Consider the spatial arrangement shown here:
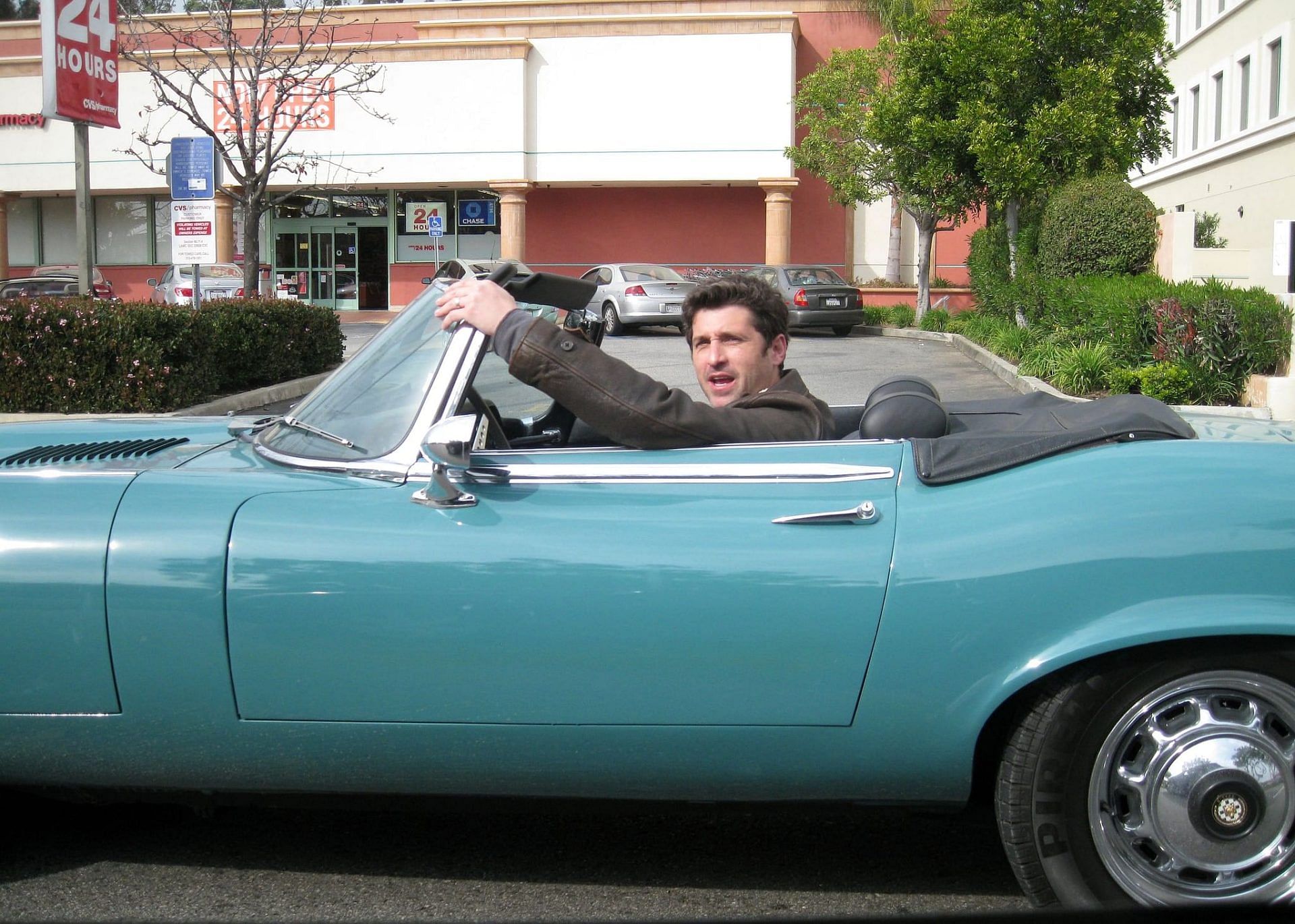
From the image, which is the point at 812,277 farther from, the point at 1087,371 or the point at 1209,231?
the point at 1087,371

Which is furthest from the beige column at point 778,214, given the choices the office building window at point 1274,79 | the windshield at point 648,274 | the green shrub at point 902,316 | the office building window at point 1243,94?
the office building window at point 1274,79

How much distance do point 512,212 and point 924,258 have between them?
35.5 ft

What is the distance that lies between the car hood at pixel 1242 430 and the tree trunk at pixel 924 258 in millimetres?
22545

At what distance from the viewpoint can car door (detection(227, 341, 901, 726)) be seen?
254cm

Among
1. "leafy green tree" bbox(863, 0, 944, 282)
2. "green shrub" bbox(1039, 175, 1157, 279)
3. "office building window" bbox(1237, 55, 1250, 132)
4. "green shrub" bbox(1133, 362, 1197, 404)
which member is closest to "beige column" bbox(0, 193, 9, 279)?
"leafy green tree" bbox(863, 0, 944, 282)

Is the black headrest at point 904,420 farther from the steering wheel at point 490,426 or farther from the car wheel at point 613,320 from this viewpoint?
the car wheel at point 613,320

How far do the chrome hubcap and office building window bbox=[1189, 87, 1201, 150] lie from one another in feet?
111

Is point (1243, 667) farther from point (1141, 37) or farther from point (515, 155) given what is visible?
point (515, 155)

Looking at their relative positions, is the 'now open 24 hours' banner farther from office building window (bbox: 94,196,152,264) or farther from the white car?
office building window (bbox: 94,196,152,264)

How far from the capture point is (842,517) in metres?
2.58

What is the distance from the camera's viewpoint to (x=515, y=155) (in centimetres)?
3098

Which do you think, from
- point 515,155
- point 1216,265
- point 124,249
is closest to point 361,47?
point 515,155

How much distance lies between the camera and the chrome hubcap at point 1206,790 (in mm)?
2469

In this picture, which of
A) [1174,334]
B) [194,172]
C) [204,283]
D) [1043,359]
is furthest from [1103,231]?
[204,283]
